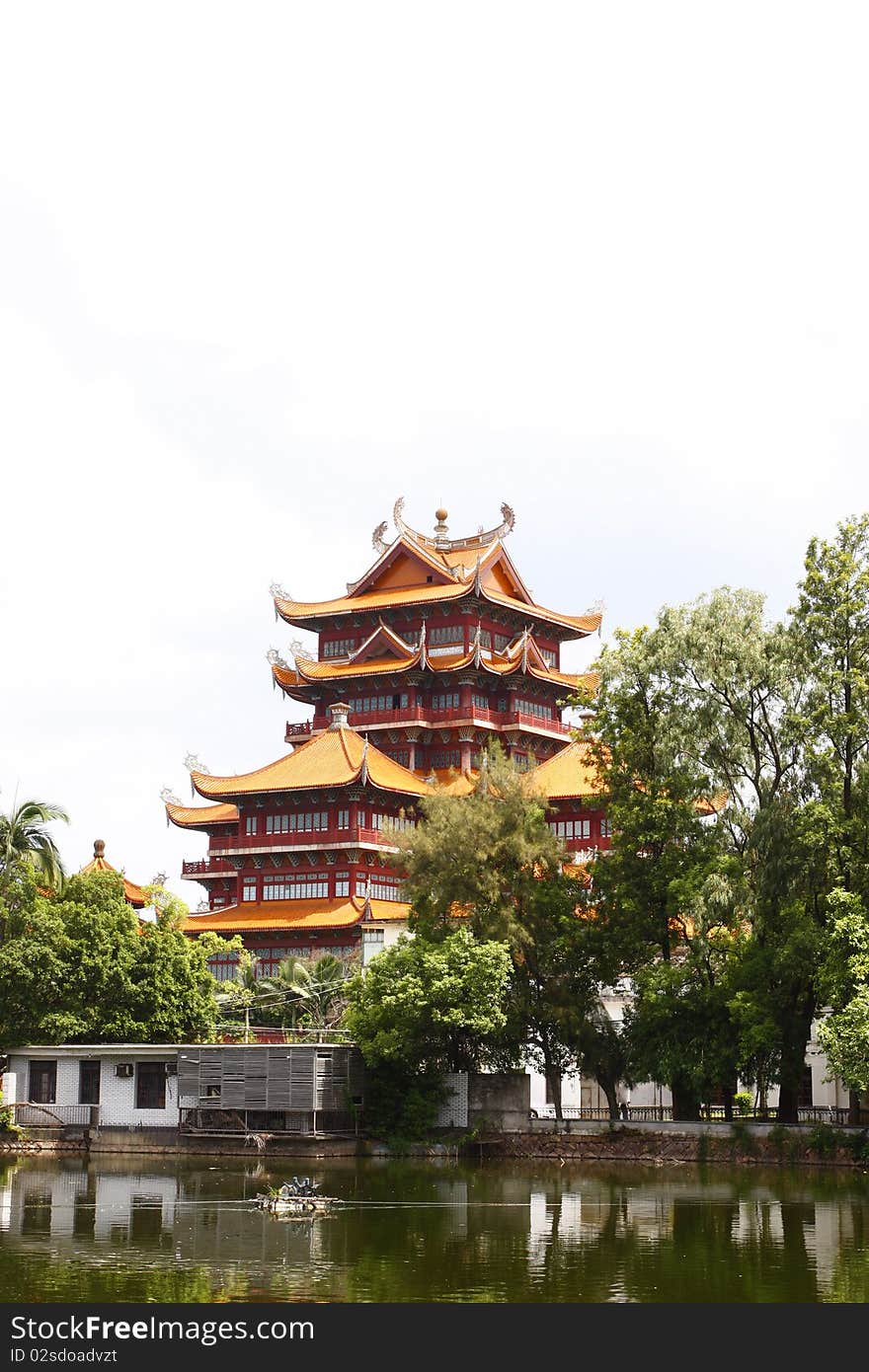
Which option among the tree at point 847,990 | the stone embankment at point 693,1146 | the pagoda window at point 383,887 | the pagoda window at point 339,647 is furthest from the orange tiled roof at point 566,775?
the tree at point 847,990

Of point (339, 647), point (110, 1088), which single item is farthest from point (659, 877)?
point (339, 647)

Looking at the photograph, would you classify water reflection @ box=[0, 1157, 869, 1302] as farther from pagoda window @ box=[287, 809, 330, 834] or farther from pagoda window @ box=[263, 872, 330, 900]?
pagoda window @ box=[287, 809, 330, 834]

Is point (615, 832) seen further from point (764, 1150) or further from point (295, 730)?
point (295, 730)

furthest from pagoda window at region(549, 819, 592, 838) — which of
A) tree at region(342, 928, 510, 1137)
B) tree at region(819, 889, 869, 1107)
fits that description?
tree at region(819, 889, 869, 1107)

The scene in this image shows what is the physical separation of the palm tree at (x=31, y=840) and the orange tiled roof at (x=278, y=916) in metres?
18.6

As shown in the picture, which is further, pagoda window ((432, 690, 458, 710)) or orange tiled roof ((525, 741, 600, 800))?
pagoda window ((432, 690, 458, 710))

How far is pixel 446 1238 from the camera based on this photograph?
3042 cm

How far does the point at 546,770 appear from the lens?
3150 inches

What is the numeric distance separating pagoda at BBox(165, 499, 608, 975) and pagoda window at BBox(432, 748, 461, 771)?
3.1 inches

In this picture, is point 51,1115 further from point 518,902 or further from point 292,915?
point 292,915

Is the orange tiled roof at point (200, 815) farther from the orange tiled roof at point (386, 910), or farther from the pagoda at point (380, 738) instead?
the orange tiled roof at point (386, 910)

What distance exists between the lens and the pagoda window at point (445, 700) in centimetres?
8488

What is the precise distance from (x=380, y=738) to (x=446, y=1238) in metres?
55.5

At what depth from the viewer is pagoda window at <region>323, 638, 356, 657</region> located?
294 ft
